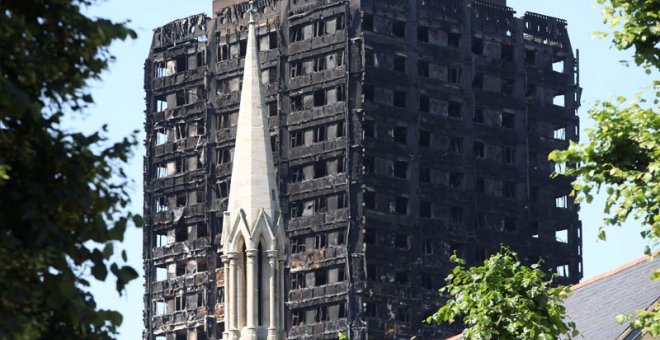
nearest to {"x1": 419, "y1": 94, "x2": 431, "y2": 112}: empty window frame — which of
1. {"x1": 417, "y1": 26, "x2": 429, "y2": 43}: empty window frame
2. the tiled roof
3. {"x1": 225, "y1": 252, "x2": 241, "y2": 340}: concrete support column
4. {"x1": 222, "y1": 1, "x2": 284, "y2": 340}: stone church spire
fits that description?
{"x1": 417, "y1": 26, "x2": 429, "y2": 43}: empty window frame

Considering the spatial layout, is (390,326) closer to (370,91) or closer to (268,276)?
(370,91)

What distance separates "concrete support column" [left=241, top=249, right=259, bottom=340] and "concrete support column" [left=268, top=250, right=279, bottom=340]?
1.76 feet

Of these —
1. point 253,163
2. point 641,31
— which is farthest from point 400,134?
point 641,31

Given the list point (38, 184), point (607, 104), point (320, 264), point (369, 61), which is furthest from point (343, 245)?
point (38, 184)

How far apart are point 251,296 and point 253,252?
5.90ft

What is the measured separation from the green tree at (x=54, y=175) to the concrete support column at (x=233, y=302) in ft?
172

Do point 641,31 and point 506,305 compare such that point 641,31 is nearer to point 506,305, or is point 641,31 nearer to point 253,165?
point 506,305

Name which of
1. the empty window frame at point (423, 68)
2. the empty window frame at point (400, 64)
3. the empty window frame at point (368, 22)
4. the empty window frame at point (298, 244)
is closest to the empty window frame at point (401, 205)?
the empty window frame at point (298, 244)

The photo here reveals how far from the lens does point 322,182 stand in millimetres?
191250

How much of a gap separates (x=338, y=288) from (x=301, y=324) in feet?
15.1

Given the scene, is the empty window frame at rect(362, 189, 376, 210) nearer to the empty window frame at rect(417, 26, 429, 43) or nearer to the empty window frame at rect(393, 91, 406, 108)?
the empty window frame at rect(393, 91, 406, 108)

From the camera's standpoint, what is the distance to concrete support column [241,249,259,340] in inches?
3313

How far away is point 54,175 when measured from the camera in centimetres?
3164

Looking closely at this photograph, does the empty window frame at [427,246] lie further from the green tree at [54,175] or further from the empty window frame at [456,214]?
the green tree at [54,175]
